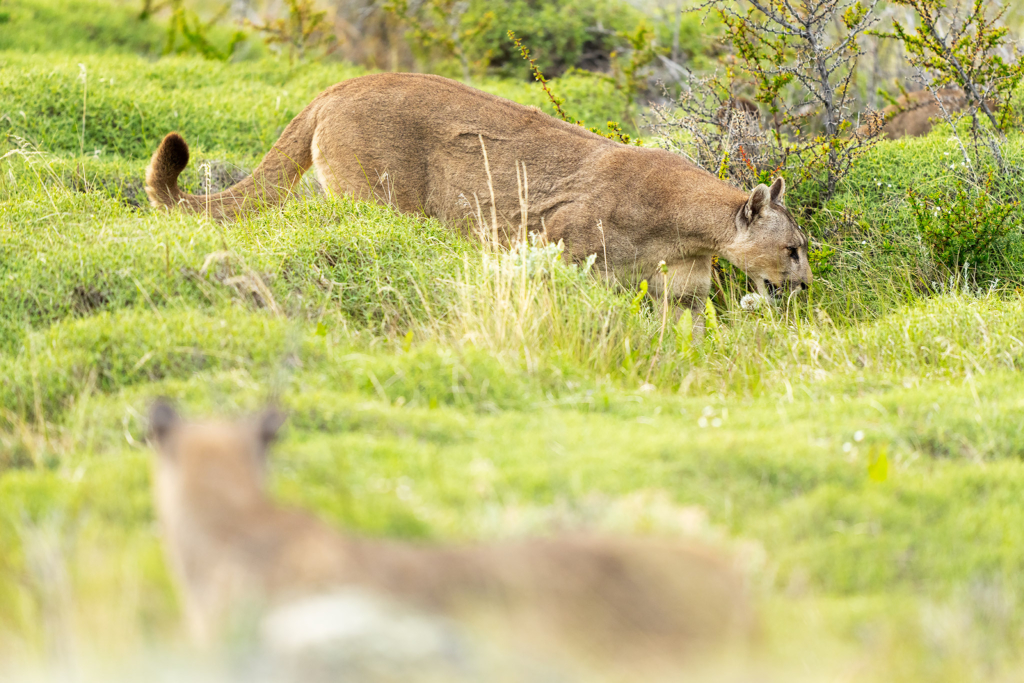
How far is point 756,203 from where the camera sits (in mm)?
7379

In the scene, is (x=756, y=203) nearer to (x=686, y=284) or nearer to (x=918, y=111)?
(x=686, y=284)

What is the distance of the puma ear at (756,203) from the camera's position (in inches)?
287

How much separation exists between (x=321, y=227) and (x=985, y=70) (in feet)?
20.1

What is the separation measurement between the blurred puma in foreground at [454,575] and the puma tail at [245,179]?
186 inches

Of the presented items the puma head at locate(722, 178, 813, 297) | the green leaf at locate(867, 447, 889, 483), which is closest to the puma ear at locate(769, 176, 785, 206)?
the puma head at locate(722, 178, 813, 297)

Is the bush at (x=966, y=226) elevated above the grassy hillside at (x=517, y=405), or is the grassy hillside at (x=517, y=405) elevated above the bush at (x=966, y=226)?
the bush at (x=966, y=226)

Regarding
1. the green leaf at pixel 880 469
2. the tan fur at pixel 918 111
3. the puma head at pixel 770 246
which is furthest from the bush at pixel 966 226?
the green leaf at pixel 880 469

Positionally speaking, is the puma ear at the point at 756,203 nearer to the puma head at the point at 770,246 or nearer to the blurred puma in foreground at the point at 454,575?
the puma head at the point at 770,246

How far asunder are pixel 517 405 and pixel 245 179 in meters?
3.90

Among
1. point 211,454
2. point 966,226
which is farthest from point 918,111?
point 211,454

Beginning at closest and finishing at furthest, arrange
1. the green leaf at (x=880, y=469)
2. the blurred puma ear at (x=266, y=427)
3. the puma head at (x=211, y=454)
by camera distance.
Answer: the puma head at (x=211, y=454) < the blurred puma ear at (x=266, y=427) < the green leaf at (x=880, y=469)

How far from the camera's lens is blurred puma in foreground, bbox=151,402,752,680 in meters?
2.43

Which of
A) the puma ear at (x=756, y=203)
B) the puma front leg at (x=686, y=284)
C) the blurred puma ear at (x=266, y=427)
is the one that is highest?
the puma ear at (x=756, y=203)

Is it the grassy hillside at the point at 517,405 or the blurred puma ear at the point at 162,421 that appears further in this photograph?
the grassy hillside at the point at 517,405
